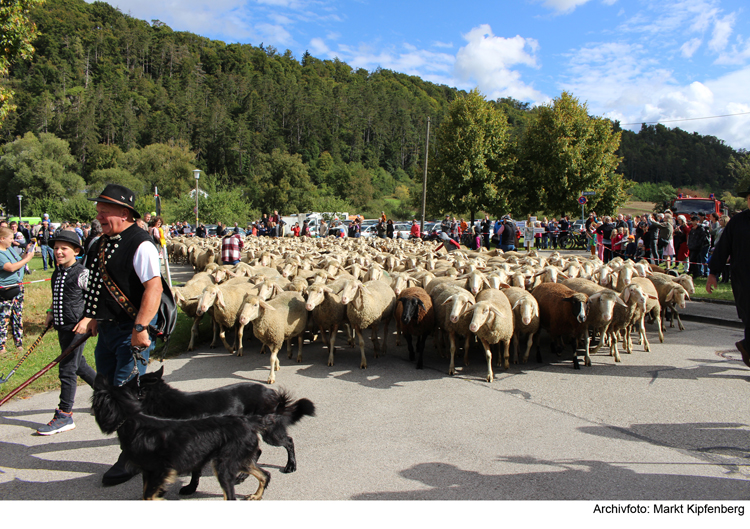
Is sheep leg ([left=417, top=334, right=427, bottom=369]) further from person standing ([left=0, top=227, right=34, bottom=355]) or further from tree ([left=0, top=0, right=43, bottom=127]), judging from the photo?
tree ([left=0, top=0, right=43, bottom=127])

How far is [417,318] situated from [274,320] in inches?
87.4

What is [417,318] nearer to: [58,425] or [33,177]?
[58,425]

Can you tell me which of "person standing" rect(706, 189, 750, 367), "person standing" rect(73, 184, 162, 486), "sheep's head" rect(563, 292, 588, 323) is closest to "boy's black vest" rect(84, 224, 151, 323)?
"person standing" rect(73, 184, 162, 486)

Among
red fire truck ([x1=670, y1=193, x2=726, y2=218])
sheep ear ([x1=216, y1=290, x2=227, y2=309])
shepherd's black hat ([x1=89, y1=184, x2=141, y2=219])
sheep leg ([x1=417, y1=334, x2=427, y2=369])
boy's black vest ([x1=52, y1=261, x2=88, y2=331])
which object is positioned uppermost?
red fire truck ([x1=670, y1=193, x2=726, y2=218])

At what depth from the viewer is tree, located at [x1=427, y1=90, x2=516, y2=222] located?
1467 inches

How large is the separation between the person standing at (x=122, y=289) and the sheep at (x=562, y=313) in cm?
587

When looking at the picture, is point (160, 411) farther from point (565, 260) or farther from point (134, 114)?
point (134, 114)

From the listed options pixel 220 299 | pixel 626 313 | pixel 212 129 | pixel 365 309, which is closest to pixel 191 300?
pixel 220 299

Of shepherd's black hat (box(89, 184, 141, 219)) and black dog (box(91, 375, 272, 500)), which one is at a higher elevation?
shepherd's black hat (box(89, 184, 141, 219))

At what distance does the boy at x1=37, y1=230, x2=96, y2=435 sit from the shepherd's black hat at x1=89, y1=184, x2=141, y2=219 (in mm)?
1359

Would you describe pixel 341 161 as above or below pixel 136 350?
above

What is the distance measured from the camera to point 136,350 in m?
3.52
